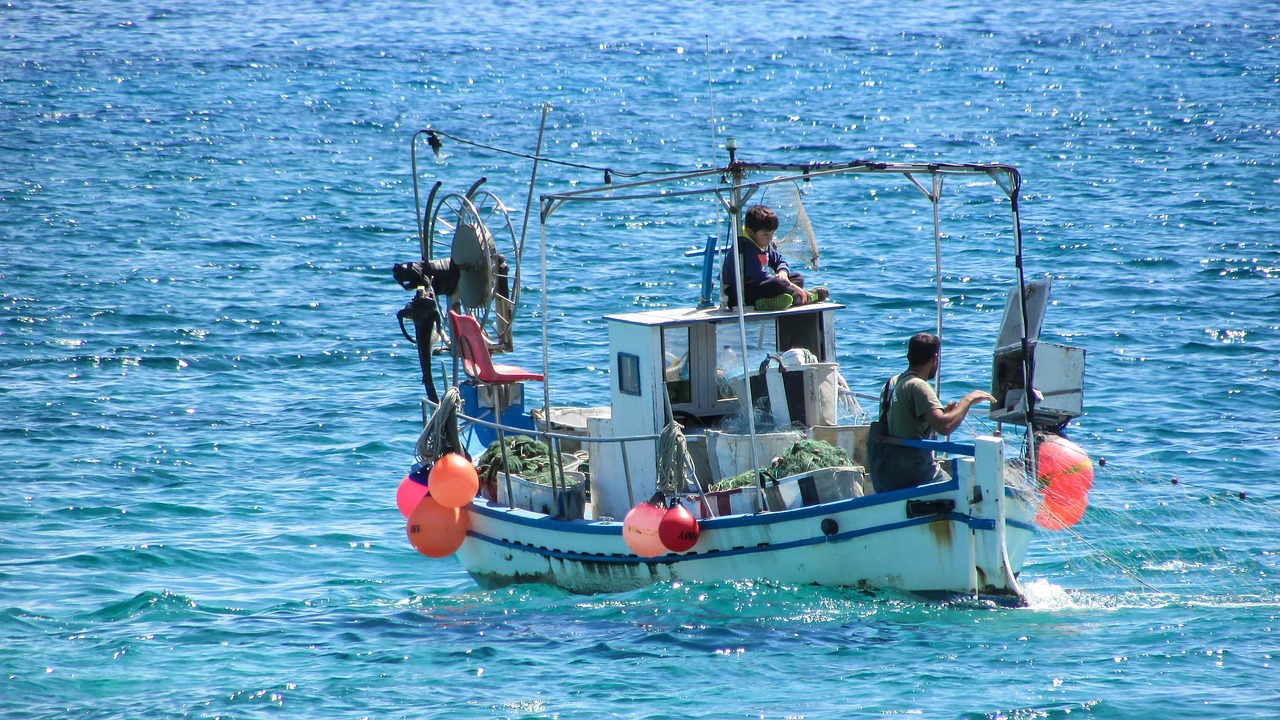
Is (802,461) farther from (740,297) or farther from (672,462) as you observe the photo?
(740,297)

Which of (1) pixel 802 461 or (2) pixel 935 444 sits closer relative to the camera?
(2) pixel 935 444

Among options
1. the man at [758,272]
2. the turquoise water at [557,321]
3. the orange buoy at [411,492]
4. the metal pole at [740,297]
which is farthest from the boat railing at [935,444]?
the orange buoy at [411,492]

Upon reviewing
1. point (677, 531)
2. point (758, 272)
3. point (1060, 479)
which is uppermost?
point (758, 272)

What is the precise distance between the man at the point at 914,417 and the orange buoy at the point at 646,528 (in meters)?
1.66

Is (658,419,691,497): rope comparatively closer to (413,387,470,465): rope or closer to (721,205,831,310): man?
(721,205,831,310): man

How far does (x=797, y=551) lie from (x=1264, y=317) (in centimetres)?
1395

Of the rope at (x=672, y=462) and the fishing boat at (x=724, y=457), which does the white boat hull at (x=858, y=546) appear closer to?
the fishing boat at (x=724, y=457)

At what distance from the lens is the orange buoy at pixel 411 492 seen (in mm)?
13008

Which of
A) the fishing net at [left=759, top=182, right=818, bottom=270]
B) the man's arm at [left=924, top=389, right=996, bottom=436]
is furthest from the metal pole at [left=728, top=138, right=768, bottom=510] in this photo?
the fishing net at [left=759, top=182, right=818, bottom=270]

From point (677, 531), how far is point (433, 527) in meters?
2.63

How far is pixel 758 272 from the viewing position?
11945 millimetres

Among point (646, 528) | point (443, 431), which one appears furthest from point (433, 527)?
point (646, 528)

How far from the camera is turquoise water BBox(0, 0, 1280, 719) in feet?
34.9

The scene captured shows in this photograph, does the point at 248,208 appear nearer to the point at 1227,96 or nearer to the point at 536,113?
the point at 536,113
